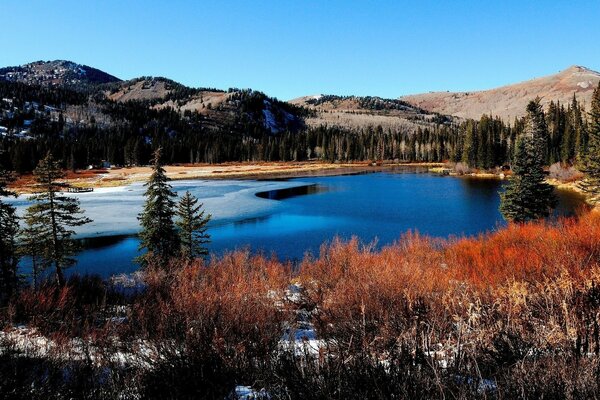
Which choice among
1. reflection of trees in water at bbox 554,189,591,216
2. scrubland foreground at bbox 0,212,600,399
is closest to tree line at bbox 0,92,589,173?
reflection of trees in water at bbox 554,189,591,216

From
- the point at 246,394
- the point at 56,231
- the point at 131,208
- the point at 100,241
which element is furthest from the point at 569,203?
the point at 246,394

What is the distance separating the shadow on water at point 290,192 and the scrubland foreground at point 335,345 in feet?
141

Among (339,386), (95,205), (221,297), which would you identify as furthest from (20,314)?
(95,205)

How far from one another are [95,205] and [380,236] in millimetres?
32376

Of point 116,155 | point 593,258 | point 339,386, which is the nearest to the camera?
point 339,386

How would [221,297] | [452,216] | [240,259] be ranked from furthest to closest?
1. [452,216]
2. [240,259]
3. [221,297]

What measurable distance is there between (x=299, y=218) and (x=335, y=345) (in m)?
30.8

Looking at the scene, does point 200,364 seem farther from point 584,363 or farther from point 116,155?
point 116,155

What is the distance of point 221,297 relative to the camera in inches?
385

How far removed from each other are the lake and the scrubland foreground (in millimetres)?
13684

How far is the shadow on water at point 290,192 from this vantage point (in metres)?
55.0

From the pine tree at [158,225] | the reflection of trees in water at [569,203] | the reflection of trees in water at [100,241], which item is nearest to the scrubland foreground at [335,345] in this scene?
the pine tree at [158,225]

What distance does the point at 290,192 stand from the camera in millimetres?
60406

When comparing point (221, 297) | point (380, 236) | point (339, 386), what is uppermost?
point (339, 386)
